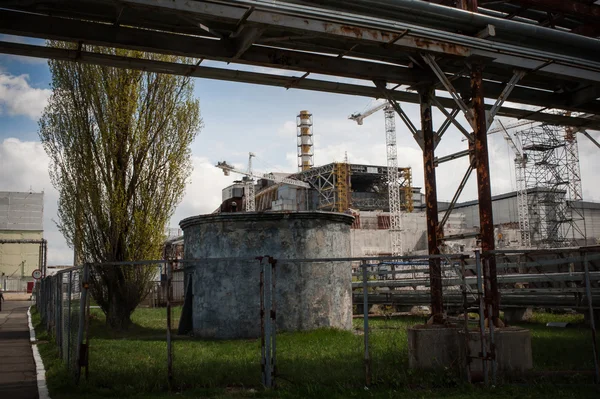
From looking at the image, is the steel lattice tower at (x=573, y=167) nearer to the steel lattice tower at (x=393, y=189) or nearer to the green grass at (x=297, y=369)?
the steel lattice tower at (x=393, y=189)

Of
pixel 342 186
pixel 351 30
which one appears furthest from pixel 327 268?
pixel 342 186

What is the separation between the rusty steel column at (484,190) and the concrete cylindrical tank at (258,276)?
313 inches

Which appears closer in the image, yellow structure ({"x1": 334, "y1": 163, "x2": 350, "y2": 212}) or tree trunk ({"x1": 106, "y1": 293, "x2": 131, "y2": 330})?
tree trunk ({"x1": 106, "y1": 293, "x2": 131, "y2": 330})

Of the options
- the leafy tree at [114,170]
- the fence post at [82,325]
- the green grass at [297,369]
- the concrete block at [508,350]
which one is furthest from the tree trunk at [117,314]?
the concrete block at [508,350]

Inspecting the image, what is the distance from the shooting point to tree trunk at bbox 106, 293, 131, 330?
2048cm

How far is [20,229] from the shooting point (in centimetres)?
9862

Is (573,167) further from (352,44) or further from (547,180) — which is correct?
(352,44)

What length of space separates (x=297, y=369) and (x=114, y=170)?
12641 millimetres

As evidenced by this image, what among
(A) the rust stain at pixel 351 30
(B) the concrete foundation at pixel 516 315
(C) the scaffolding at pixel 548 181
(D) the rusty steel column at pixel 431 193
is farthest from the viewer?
(C) the scaffolding at pixel 548 181

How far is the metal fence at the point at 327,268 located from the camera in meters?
9.17

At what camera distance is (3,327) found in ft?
84.3

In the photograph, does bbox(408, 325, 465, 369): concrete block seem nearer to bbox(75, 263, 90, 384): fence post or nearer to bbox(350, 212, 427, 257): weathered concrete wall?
bbox(75, 263, 90, 384): fence post

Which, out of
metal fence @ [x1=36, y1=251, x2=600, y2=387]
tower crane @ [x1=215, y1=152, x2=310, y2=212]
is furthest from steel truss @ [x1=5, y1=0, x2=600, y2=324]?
tower crane @ [x1=215, y1=152, x2=310, y2=212]

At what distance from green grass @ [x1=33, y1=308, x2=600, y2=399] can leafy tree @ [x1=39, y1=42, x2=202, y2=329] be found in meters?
4.38
